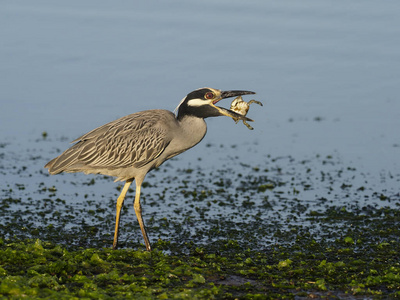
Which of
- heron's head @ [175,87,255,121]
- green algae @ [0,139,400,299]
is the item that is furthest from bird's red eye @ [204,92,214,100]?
green algae @ [0,139,400,299]

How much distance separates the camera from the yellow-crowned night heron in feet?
32.2

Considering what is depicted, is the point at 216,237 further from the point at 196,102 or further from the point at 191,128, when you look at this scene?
the point at 196,102

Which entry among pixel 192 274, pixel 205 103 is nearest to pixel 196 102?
pixel 205 103

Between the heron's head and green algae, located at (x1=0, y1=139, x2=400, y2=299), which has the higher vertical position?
the heron's head

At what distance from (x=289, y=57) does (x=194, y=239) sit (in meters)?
11.0

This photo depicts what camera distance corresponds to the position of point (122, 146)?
9.92 metres

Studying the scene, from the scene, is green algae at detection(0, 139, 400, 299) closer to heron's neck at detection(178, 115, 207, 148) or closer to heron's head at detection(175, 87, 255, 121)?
heron's neck at detection(178, 115, 207, 148)

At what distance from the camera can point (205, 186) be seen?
12812mm

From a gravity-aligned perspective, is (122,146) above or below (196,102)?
below

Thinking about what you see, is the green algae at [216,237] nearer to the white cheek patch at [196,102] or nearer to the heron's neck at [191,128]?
the heron's neck at [191,128]

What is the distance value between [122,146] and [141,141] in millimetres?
304

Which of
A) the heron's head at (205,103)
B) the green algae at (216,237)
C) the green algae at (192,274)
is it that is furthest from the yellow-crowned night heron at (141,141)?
the green algae at (192,274)

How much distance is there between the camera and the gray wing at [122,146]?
32.1ft

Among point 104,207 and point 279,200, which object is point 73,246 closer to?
point 104,207
